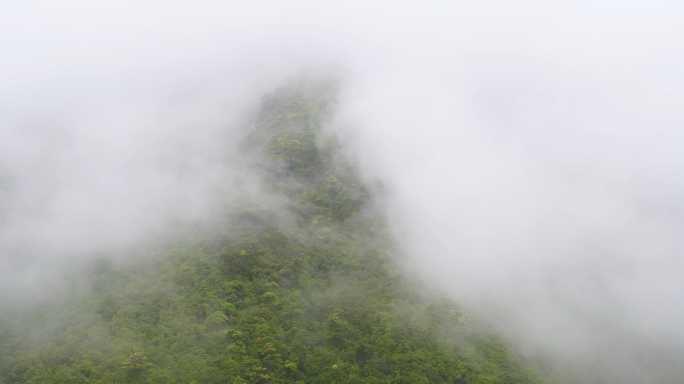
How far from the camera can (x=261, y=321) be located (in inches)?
1041

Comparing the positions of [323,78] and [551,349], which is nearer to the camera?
[551,349]

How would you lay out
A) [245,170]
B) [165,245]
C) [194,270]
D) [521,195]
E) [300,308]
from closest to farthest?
1. [300,308]
2. [194,270]
3. [165,245]
4. [245,170]
5. [521,195]

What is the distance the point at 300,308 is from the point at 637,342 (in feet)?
96.2

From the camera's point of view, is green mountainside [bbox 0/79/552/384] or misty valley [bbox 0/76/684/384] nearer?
green mountainside [bbox 0/79/552/384]

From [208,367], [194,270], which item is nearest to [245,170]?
[194,270]

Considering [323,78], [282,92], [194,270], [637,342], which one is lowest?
[194,270]

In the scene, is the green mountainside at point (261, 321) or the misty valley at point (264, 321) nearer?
the green mountainside at point (261, 321)

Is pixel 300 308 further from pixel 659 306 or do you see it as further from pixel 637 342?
pixel 659 306

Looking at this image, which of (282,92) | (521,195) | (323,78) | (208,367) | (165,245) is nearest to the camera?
(208,367)

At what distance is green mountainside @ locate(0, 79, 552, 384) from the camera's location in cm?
2270

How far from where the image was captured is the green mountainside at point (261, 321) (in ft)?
74.5

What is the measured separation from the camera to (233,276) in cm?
3022

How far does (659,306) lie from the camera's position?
115ft

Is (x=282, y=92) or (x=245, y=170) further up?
(x=282, y=92)
